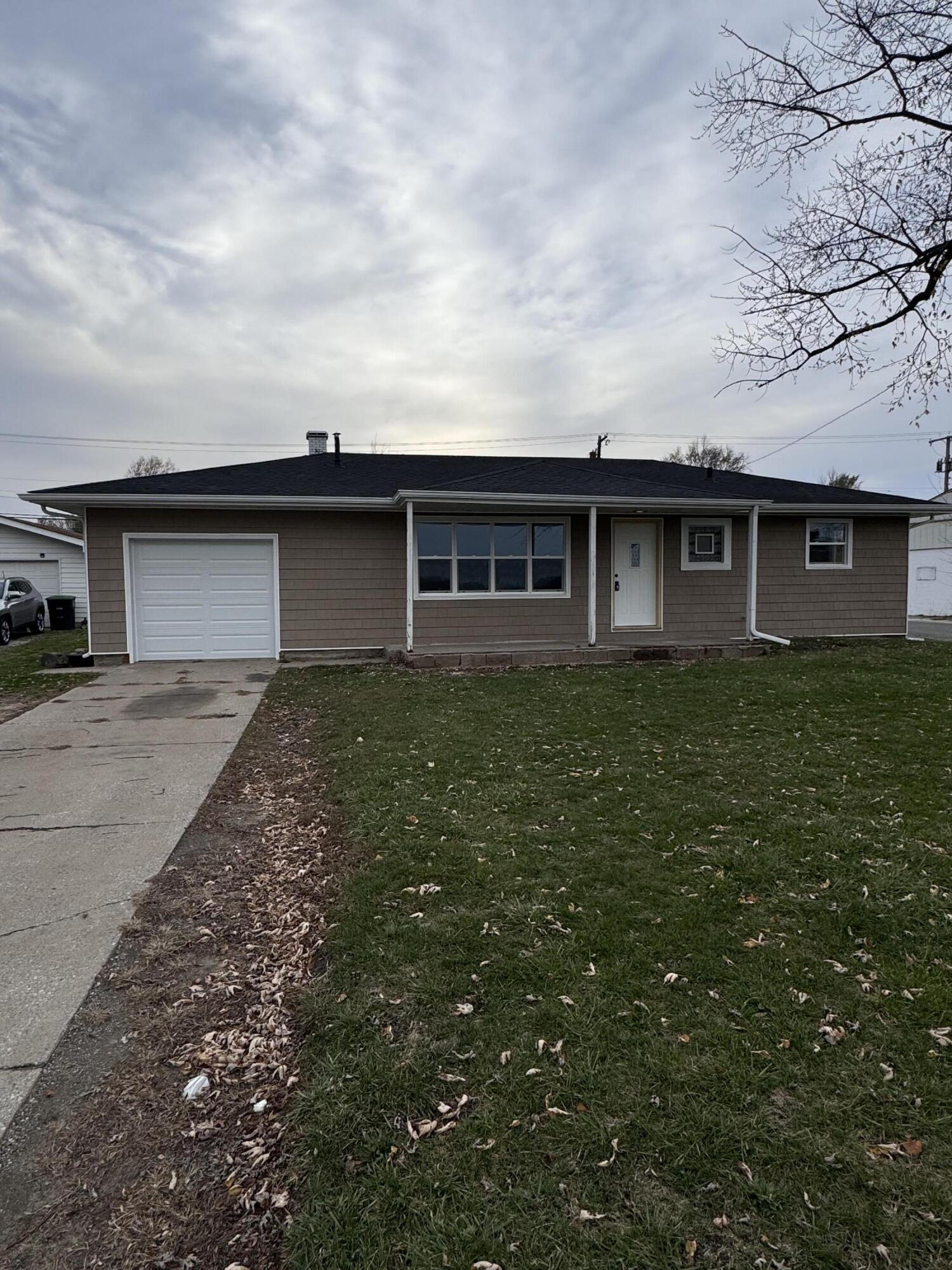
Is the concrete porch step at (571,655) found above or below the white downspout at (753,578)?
below

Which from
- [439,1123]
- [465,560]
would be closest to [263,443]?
[465,560]

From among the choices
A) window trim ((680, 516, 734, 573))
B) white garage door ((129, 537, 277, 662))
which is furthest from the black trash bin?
window trim ((680, 516, 734, 573))

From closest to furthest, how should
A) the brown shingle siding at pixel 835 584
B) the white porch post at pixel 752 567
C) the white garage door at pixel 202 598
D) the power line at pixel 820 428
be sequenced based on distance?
the power line at pixel 820 428, the white garage door at pixel 202 598, the white porch post at pixel 752 567, the brown shingle siding at pixel 835 584

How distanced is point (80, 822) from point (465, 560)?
8.20 m

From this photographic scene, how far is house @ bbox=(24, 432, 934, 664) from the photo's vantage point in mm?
10820

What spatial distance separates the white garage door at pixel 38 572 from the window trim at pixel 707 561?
17990 mm

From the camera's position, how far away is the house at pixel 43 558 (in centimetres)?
2022

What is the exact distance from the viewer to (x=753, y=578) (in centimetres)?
1193

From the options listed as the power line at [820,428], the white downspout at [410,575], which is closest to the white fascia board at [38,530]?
the white downspout at [410,575]

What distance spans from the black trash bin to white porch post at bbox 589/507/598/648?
15066mm

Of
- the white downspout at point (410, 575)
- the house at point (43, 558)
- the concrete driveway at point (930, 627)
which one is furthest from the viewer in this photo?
the house at point (43, 558)

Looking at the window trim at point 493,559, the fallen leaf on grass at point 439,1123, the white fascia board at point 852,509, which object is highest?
Answer: the white fascia board at point 852,509

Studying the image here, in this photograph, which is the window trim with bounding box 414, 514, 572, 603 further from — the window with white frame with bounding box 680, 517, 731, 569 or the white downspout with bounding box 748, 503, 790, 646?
the white downspout with bounding box 748, 503, 790, 646

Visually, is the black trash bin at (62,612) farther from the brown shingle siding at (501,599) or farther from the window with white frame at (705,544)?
the window with white frame at (705,544)
